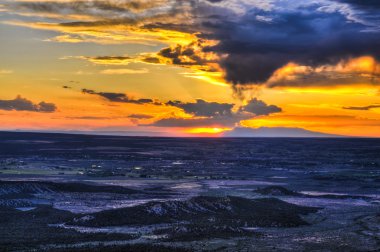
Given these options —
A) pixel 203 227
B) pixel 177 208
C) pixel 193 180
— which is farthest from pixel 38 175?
pixel 203 227

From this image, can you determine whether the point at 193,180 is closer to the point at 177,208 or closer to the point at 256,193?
the point at 256,193

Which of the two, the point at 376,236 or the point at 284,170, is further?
the point at 284,170

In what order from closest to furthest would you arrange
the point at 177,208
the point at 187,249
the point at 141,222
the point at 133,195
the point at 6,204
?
1. the point at 187,249
2. the point at 141,222
3. the point at 177,208
4. the point at 6,204
5. the point at 133,195

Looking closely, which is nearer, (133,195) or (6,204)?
(6,204)

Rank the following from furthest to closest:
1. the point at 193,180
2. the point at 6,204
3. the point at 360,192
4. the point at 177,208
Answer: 1. the point at 193,180
2. the point at 360,192
3. the point at 6,204
4. the point at 177,208

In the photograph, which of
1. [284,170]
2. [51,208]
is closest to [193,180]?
[284,170]

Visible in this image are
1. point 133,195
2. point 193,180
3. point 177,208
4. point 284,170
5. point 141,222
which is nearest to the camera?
point 141,222

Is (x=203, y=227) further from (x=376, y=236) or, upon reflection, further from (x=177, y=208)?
(x=376, y=236)

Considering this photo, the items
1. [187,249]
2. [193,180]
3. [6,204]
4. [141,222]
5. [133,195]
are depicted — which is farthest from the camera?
[193,180]
